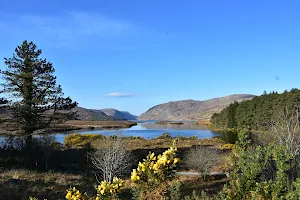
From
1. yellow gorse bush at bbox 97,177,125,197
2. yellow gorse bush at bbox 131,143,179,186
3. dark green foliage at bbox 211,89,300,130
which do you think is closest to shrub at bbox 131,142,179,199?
yellow gorse bush at bbox 131,143,179,186

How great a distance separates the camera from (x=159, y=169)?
11.0ft

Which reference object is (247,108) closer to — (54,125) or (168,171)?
(54,125)

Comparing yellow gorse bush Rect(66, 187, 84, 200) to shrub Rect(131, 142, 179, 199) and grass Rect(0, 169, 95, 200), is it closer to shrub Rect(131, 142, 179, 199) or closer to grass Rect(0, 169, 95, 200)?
shrub Rect(131, 142, 179, 199)

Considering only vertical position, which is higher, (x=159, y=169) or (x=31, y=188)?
(x=159, y=169)

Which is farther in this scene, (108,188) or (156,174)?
(108,188)

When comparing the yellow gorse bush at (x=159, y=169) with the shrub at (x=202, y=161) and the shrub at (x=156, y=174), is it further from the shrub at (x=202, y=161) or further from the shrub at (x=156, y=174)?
the shrub at (x=202, y=161)

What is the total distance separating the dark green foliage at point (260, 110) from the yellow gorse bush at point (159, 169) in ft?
163

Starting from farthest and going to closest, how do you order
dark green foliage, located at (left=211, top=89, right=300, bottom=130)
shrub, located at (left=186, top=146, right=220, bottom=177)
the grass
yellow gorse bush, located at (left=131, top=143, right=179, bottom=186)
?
dark green foliage, located at (left=211, top=89, right=300, bottom=130), shrub, located at (left=186, top=146, right=220, bottom=177), the grass, yellow gorse bush, located at (left=131, top=143, right=179, bottom=186)

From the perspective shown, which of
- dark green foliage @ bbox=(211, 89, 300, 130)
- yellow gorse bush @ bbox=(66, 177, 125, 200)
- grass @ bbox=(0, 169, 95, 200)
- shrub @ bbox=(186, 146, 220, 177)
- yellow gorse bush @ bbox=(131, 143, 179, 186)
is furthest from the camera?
dark green foliage @ bbox=(211, 89, 300, 130)

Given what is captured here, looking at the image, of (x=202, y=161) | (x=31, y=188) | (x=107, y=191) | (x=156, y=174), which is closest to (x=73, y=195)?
(x=107, y=191)

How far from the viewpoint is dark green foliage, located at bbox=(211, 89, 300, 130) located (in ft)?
185

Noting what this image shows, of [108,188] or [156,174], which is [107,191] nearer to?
[108,188]

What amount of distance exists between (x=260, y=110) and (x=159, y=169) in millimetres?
69482

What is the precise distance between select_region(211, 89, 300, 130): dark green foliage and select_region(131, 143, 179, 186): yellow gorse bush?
4968cm
